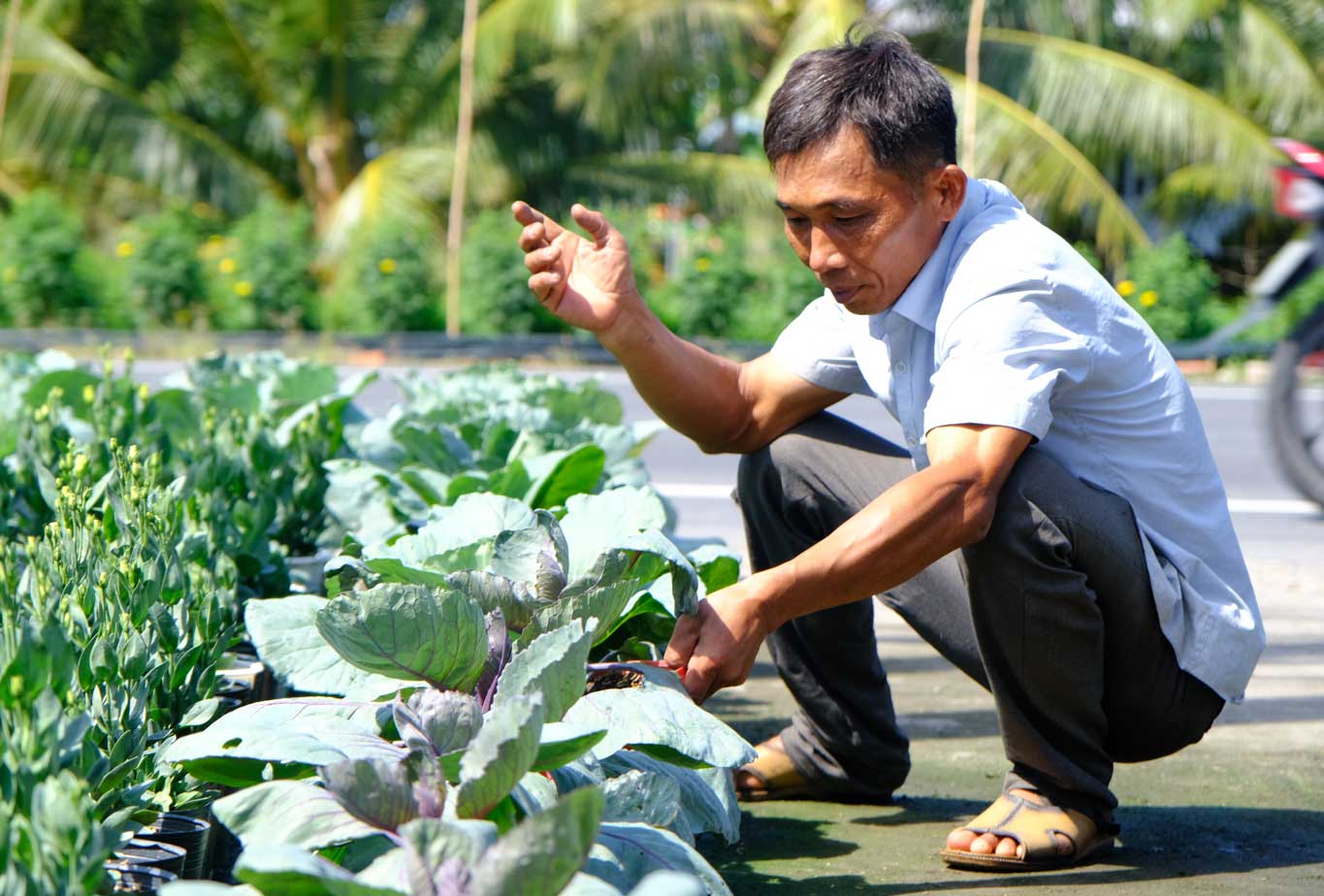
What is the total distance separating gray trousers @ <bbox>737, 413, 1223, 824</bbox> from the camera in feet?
7.66

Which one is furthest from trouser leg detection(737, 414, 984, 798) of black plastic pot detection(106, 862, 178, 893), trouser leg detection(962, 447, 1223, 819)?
black plastic pot detection(106, 862, 178, 893)

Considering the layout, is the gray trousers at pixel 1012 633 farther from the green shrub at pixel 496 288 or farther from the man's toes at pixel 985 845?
the green shrub at pixel 496 288

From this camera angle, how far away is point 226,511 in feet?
9.32

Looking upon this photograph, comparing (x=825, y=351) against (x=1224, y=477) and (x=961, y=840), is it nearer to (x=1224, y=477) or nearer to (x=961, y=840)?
(x=961, y=840)

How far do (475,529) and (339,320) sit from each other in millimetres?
12628

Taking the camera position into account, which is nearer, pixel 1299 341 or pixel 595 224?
pixel 595 224

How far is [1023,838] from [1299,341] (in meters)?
4.36

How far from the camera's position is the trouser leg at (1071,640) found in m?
2.32

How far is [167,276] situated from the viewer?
47.1ft

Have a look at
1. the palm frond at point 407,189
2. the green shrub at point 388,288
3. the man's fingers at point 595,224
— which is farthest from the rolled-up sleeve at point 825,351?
the palm frond at point 407,189

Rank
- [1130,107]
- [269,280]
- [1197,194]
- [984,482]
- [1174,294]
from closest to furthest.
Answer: [984,482] < [1174,294] < [269,280] < [1130,107] < [1197,194]

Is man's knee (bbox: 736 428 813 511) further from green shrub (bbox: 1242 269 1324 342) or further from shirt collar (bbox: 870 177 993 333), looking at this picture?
green shrub (bbox: 1242 269 1324 342)

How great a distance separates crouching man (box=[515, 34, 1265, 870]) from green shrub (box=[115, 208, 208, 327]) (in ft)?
41.1

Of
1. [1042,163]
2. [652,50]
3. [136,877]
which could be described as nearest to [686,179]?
[652,50]
